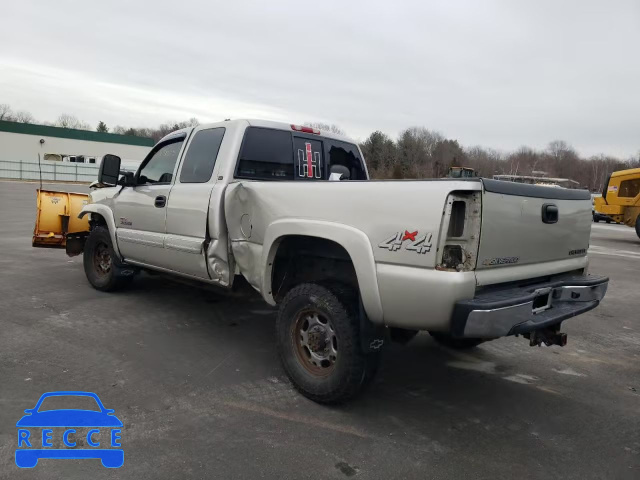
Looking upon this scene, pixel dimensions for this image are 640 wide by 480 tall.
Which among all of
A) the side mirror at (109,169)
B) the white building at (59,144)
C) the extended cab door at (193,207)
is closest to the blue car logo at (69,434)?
the extended cab door at (193,207)

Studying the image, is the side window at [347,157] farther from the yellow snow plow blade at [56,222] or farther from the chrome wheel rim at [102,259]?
the yellow snow plow blade at [56,222]

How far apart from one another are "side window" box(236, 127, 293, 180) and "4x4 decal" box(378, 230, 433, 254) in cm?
199

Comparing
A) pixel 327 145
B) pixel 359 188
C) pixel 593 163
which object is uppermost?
pixel 593 163

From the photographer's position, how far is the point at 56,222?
23.8 ft

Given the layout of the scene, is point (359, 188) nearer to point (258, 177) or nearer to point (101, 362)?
point (258, 177)

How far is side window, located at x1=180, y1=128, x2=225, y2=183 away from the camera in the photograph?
184 inches

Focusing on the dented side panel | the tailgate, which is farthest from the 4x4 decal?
the tailgate

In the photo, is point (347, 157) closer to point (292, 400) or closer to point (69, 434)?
point (292, 400)

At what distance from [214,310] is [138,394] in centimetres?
234

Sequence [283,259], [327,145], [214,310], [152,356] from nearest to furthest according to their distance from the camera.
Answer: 1. [283,259]
2. [152,356]
3. [327,145]
4. [214,310]

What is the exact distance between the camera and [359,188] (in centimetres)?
320

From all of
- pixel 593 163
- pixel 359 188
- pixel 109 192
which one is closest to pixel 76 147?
pixel 109 192

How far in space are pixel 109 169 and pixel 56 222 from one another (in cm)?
238

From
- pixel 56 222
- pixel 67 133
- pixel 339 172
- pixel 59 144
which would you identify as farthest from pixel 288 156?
pixel 67 133
